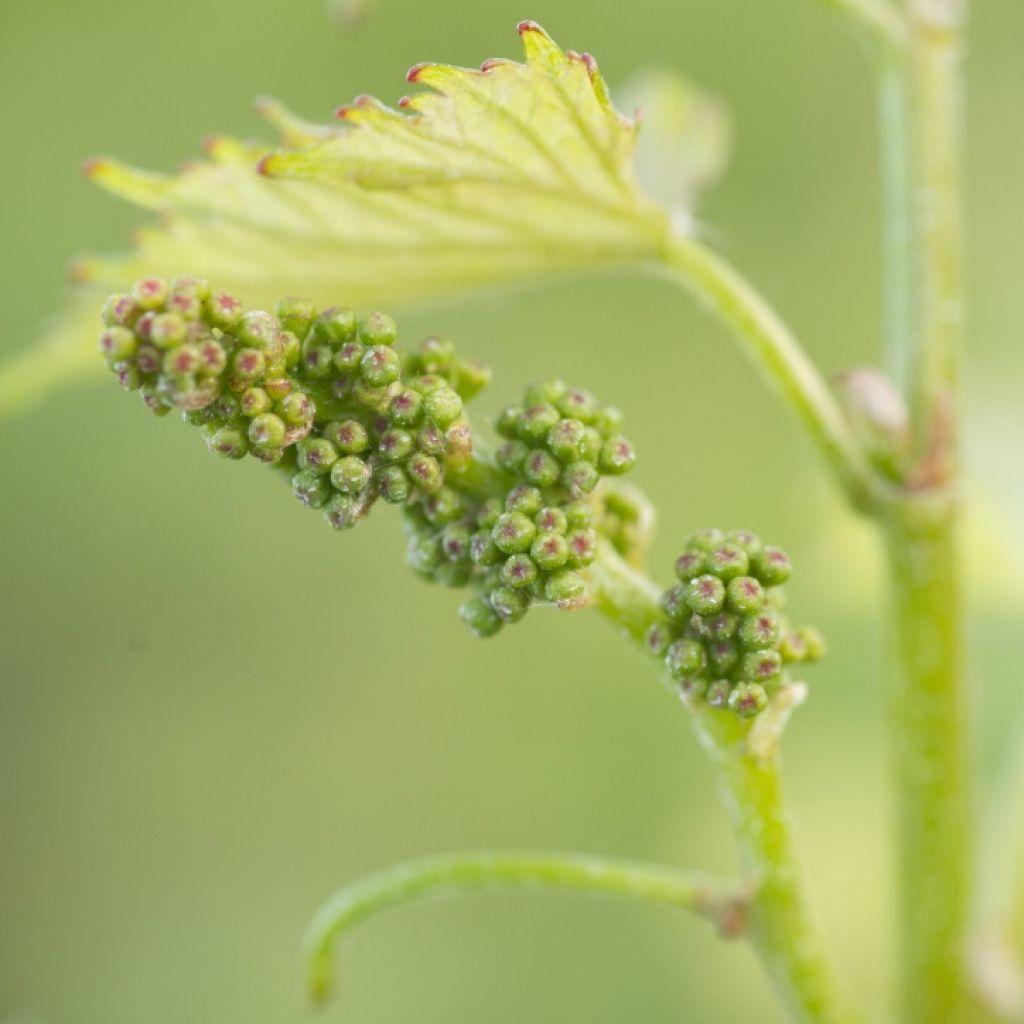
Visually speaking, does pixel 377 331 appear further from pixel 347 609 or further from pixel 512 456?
pixel 347 609

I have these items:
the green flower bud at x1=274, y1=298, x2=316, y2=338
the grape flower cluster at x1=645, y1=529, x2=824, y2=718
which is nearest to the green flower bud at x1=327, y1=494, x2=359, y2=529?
the green flower bud at x1=274, y1=298, x2=316, y2=338

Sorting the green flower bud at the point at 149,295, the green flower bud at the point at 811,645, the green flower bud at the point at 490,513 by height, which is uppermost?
the green flower bud at the point at 149,295

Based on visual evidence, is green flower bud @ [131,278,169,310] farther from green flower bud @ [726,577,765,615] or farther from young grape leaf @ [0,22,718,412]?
green flower bud @ [726,577,765,615]

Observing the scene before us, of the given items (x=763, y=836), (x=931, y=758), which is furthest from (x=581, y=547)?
(x=931, y=758)

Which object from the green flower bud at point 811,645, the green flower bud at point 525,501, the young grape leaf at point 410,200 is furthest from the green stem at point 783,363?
the green flower bud at point 525,501

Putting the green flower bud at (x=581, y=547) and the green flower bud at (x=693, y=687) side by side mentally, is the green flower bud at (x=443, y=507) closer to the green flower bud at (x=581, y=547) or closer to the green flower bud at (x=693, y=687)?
the green flower bud at (x=581, y=547)

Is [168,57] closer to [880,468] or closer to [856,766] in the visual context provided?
[856,766]
